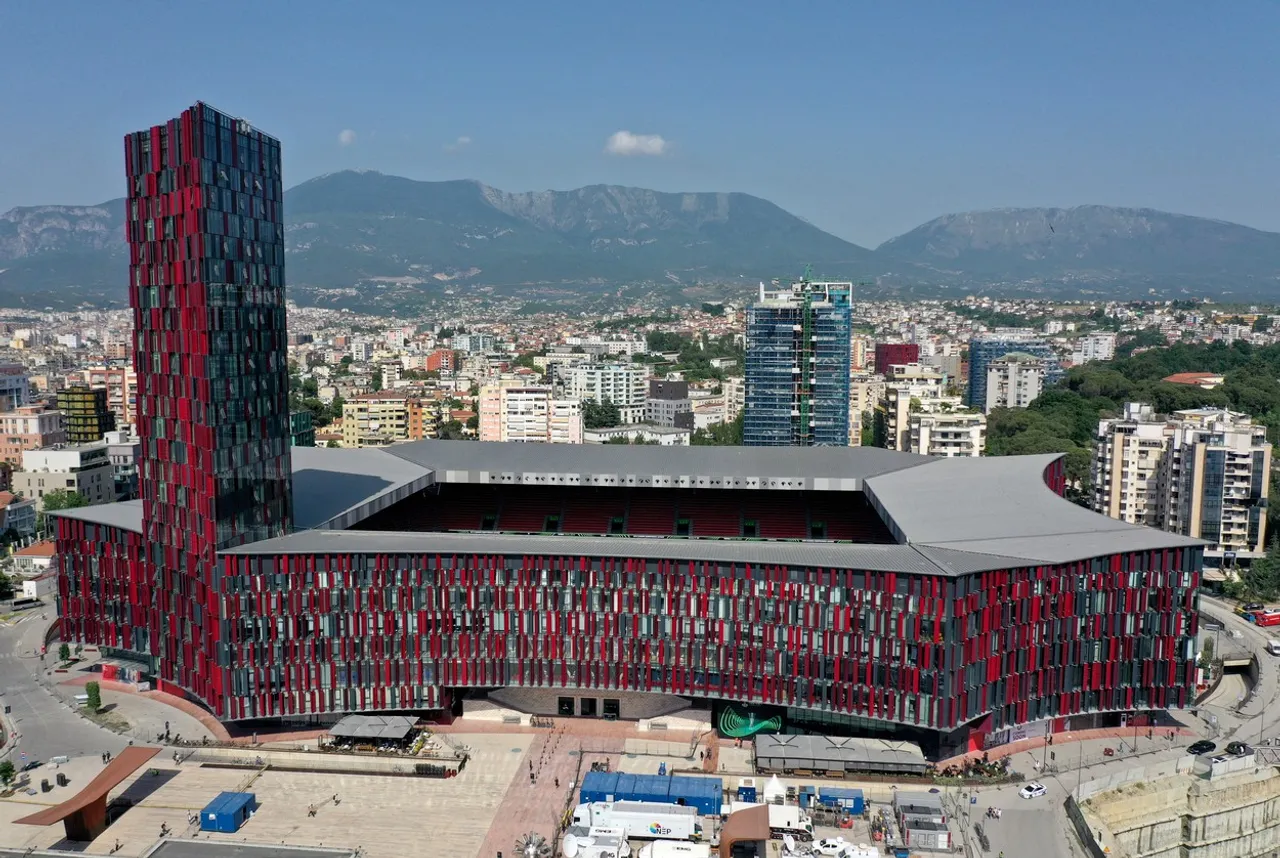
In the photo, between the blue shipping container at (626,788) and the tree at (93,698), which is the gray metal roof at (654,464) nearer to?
the tree at (93,698)

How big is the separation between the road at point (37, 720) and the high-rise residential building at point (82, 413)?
70.1 metres

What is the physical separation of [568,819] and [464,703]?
12.5 m

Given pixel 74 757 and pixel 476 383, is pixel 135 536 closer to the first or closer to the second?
pixel 74 757

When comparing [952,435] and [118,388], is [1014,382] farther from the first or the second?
[118,388]

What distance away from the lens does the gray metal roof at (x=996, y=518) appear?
50.5 metres

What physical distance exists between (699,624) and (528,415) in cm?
9651

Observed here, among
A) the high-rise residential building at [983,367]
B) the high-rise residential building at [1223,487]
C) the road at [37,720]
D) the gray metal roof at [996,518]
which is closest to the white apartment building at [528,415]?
the high-rise residential building at [983,367]

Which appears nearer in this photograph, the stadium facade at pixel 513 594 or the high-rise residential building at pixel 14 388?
the stadium facade at pixel 513 594

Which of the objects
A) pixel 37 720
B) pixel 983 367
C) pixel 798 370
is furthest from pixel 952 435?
pixel 37 720

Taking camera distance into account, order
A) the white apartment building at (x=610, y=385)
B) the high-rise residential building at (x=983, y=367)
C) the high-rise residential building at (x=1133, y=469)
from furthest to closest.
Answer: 1. the high-rise residential building at (x=983, y=367)
2. the white apartment building at (x=610, y=385)
3. the high-rise residential building at (x=1133, y=469)

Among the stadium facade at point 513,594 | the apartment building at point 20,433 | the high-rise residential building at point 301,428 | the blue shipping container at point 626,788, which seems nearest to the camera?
the blue shipping container at point 626,788

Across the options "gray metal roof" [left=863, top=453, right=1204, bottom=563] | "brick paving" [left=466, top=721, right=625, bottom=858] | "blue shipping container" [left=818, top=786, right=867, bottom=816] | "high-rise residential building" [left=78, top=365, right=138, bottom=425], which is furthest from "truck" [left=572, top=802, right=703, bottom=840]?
"high-rise residential building" [left=78, top=365, right=138, bottom=425]

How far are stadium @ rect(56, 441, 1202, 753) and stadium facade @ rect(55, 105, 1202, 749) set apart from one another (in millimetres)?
114

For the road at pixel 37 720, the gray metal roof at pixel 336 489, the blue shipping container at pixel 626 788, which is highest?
the gray metal roof at pixel 336 489
